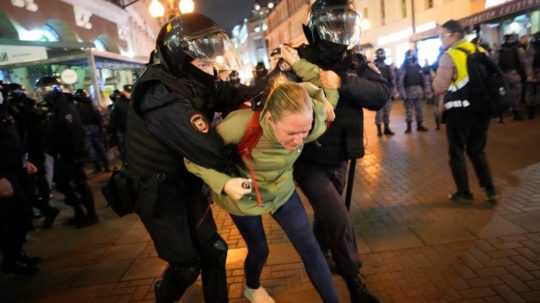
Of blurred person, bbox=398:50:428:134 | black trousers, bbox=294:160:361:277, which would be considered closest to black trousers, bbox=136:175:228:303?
black trousers, bbox=294:160:361:277

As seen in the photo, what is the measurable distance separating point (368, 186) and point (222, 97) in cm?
385

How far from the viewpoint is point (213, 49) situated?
7.84ft

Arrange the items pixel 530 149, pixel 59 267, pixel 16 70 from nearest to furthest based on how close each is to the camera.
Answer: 1. pixel 59 267
2. pixel 530 149
3. pixel 16 70

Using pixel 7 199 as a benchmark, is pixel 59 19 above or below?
above

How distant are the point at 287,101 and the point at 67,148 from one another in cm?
447

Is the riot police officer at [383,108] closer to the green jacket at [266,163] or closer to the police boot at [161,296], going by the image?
the green jacket at [266,163]

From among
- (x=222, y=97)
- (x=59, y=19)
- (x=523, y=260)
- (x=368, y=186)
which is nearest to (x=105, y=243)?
(x=222, y=97)

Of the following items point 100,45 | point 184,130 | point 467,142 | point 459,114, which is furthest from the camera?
point 100,45

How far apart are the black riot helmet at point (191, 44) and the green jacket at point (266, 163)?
360mm

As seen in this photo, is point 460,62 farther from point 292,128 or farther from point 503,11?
point 503,11

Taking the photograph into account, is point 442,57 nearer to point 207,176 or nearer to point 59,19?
point 207,176

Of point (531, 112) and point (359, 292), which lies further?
point (531, 112)

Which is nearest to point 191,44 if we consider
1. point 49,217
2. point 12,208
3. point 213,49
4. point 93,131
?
point 213,49

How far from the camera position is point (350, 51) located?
2.92 metres
